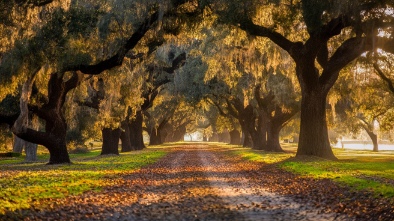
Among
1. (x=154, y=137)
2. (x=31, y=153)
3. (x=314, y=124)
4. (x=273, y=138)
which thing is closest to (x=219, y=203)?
(x=314, y=124)

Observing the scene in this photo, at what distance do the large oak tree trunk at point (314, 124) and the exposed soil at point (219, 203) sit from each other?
9.59 metres

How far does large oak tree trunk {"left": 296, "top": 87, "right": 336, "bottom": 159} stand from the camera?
2527cm

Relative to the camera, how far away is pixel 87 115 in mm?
40625

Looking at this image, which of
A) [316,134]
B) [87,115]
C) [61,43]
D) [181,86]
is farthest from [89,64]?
[181,86]

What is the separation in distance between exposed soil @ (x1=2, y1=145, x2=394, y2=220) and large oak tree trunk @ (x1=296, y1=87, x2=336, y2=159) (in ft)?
31.4

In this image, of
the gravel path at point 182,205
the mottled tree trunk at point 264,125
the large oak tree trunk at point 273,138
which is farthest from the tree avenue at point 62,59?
the large oak tree trunk at point 273,138

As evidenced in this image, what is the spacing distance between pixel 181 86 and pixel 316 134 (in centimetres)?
2278

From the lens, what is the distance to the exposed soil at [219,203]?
9516 mm

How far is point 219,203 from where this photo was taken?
446 inches

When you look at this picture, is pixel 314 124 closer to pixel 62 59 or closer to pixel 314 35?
pixel 314 35

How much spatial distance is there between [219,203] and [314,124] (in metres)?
15.3

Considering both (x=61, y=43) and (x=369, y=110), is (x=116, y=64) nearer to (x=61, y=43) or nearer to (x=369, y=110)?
(x=61, y=43)

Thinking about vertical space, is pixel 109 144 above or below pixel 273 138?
below

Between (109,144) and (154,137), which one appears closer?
(109,144)
